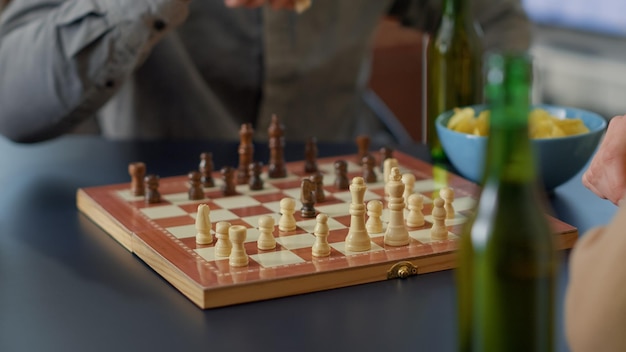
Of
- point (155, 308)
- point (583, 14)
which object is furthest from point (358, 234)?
point (583, 14)

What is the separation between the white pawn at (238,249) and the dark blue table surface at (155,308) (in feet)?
0.24

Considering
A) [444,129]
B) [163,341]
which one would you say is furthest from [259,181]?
[163,341]

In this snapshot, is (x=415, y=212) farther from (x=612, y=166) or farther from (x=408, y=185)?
(x=612, y=166)

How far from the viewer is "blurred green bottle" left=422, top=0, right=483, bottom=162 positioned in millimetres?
1639

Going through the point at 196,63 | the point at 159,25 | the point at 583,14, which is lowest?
the point at 583,14

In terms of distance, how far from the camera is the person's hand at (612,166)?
114 centimetres

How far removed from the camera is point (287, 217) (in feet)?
4.06

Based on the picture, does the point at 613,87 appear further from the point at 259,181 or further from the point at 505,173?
the point at 505,173

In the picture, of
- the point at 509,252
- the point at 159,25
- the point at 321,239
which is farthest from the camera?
the point at 159,25

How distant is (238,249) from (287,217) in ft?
0.50

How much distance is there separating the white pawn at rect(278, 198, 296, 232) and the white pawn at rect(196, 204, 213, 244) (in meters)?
0.10

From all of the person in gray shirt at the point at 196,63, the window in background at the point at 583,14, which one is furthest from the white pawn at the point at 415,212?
the window in background at the point at 583,14

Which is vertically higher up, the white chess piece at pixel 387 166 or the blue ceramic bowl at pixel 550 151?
the blue ceramic bowl at pixel 550 151

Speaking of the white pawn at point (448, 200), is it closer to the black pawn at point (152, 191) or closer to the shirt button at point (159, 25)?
the black pawn at point (152, 191)
